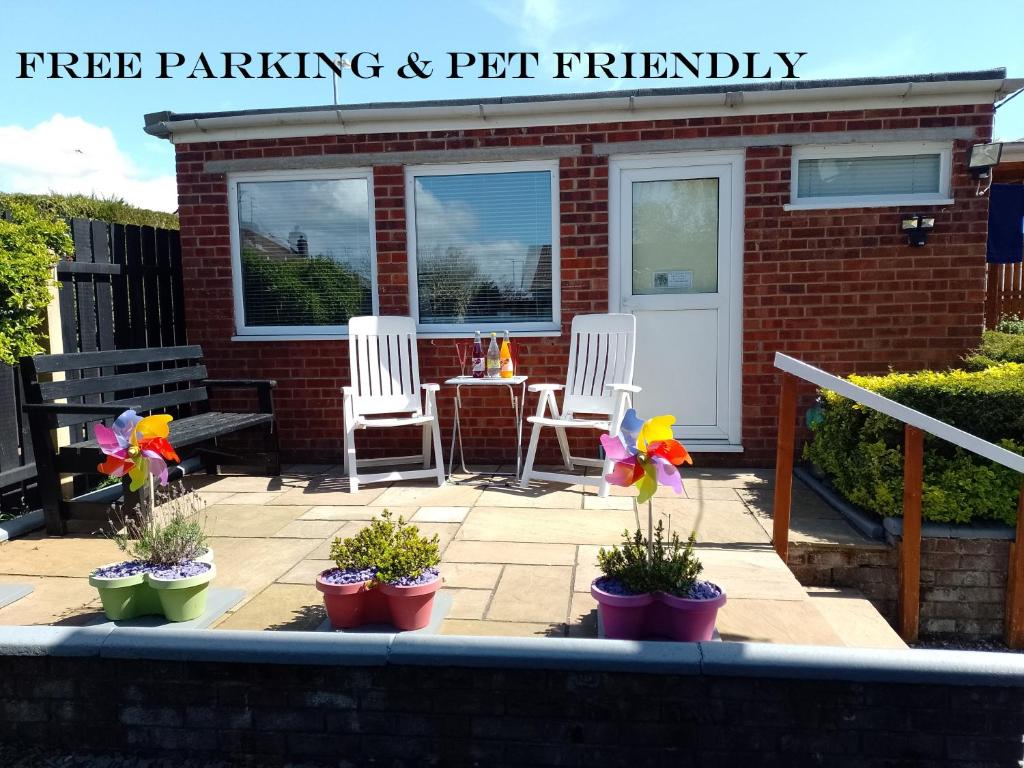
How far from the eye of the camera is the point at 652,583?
232cm

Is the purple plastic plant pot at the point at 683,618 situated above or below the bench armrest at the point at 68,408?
below

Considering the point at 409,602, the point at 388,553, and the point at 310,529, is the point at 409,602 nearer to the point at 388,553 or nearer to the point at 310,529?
the point at 388,553

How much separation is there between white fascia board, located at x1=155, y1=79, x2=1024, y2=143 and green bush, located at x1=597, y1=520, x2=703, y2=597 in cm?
338

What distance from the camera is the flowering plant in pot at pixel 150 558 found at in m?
2.49

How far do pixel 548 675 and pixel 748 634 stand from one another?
779 millimetres

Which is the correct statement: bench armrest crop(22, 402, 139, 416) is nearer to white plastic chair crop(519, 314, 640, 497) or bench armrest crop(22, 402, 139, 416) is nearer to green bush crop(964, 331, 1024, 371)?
white plastic chair crop(519, 314, 640, 497)

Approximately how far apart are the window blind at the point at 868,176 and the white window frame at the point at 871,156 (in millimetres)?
27

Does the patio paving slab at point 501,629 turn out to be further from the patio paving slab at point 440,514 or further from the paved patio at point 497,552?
the patio paving slab at point 440,514

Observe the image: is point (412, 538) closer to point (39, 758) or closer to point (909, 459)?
point (39, 758)

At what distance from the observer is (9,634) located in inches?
91.6

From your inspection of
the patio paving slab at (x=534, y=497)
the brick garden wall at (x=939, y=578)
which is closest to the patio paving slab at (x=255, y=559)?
the patio paving slab at (x=534, y=497)

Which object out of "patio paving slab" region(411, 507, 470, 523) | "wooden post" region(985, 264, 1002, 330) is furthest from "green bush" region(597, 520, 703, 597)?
"wooden post" region(985, 264, 1002, 330)

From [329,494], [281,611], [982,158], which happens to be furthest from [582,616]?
[982,158]

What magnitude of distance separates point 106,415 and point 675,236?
12.3 feet
